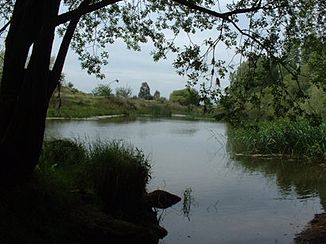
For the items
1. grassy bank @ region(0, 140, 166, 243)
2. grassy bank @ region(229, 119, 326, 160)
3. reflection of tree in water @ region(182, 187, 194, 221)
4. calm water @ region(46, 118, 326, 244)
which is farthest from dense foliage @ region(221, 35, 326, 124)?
grassy bank @ region(229, 119, 326, 160)

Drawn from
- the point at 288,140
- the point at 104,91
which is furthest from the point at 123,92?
the point at 288,140

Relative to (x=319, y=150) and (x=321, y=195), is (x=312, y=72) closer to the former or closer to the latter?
(x=321, y=195)

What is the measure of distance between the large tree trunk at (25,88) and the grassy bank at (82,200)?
1.66ft

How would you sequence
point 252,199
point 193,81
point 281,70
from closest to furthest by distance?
point 281,70 → point 193,81 → point 252,199

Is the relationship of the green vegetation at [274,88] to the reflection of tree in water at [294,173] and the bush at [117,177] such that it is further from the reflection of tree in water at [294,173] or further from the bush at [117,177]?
the reflection of tree in water at [294,173]

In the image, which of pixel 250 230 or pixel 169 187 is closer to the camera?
pixel 250 230

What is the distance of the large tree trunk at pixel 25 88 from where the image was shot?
6.29 meters

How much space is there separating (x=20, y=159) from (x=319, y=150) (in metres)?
16.4

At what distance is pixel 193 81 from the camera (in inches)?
348

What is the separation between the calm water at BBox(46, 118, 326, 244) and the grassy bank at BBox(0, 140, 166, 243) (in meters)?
1.10

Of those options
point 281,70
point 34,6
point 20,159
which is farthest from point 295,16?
point 20,159

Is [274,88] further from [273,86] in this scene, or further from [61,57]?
[61,57]

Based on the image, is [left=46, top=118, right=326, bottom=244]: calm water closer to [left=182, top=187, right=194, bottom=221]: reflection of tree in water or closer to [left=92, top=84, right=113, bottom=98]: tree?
[left=182, top=187, right=194, bottom=221]: reflection of tree in water

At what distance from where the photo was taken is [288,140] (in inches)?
865
